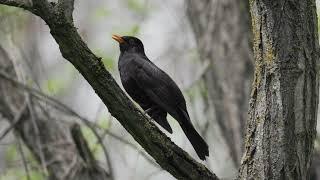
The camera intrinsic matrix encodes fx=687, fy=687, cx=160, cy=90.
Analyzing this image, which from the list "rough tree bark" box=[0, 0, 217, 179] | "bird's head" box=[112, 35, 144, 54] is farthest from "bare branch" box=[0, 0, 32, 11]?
"bird's head" box=[112, 35, 144, 54]

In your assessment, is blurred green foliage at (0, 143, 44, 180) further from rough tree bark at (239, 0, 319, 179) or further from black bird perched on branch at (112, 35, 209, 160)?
rough tree bark at (239, 0, 319, 179)

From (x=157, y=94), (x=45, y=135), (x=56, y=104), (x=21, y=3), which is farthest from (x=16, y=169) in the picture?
(x=21, y=3)

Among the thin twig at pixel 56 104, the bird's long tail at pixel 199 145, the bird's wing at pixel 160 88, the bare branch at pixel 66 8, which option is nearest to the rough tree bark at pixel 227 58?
the thin twig at pixel 56 104

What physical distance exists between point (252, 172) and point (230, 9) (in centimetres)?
346

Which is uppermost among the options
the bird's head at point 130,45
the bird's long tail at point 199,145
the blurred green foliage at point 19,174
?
the bird's head at point 130,45

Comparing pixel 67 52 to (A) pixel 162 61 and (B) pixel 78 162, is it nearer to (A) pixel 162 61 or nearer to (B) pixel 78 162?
(B) pixel 78 162

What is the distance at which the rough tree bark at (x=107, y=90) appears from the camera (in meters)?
3.40

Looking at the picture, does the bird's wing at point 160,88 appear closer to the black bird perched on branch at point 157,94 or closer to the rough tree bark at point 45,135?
the black bird perched on branch at point 157,94

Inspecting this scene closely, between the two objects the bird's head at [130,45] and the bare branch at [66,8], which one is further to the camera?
the bird's head at [130,45]

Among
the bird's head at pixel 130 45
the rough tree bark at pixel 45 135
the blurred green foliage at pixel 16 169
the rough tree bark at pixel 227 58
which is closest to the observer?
the bird's head at pixel 130 45

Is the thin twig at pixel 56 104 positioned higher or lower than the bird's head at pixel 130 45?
lower

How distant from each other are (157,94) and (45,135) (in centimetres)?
176

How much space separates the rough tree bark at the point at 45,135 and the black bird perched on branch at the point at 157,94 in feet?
3.57

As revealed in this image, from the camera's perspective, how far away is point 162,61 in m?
7.34
